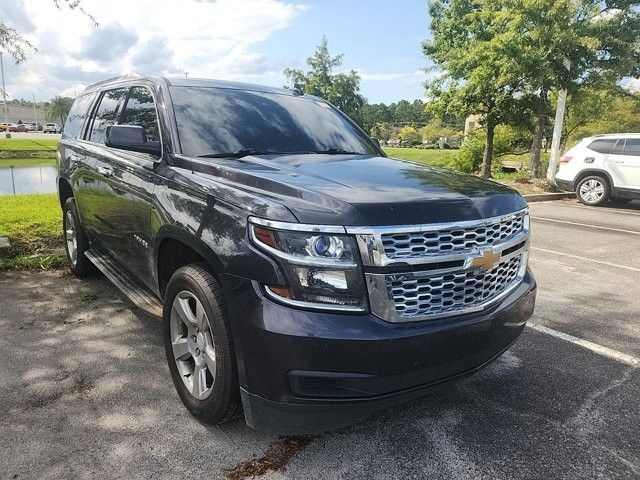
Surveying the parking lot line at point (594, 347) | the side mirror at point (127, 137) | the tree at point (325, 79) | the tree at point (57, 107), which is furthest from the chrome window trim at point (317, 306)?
the tree at point (57, 107)

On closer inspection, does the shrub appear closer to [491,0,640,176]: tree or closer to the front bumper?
[491,0,640,176]: tree

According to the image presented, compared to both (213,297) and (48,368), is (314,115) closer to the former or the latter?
(213,297)

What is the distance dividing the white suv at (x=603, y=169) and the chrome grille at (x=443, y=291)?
36.4 ft

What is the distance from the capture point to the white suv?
38.3 feet

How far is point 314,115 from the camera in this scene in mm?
4051

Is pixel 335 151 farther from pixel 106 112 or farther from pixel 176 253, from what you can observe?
pixel 106 112

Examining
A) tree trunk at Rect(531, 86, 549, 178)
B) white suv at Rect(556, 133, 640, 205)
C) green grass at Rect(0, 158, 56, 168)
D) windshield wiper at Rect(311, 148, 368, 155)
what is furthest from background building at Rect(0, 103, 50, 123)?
windshield wiper at Rect(311, 148, 368, 155)

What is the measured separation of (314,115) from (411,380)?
2.47 meters

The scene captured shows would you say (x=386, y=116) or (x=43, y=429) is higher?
(x=386, y=116)

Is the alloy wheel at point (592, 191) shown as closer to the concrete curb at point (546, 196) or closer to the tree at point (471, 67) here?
the concrete curb at point (546, 196)

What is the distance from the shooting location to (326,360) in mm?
2082

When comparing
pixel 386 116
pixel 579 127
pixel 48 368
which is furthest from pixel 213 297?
pixel 386 116

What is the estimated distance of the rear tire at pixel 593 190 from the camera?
12.3 m

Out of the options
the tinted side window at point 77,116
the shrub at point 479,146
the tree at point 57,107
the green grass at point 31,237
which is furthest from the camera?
the tree at point 57,107
